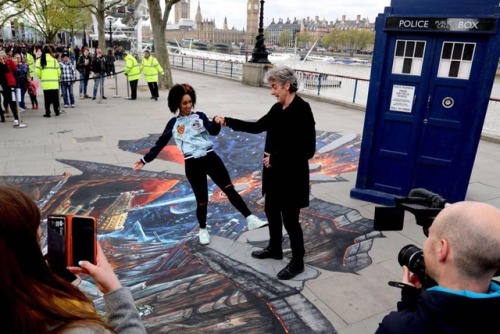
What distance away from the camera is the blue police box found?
14.3 feet

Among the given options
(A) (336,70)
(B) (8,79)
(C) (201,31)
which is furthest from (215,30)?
(B) (8,79)

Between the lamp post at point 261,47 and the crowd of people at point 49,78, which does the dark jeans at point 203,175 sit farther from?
the lamp post at point 261,47

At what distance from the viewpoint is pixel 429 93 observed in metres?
4.67

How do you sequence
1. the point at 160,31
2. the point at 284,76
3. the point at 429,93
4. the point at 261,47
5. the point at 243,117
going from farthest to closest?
the point at 261,47 → the point at 160,31 → the point at 243,117 → the point at 429,93 → the point at 284,76

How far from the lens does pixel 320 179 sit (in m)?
6.23

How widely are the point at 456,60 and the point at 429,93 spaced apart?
1.49ft

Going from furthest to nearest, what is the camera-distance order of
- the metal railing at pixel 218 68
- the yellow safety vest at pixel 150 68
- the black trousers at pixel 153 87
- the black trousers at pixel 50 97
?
the metal railing at pixel 218 68 < the black trousers at pixel 153 87 < the yellow safety vest at pixel 150 68 < the black trousers at pixel 50 97

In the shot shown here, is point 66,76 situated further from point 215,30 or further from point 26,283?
point 215,30

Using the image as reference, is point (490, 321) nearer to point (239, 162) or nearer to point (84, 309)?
point (84, 309)

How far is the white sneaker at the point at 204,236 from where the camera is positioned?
4.04 metres

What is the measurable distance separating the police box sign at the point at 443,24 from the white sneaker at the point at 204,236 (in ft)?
10.6

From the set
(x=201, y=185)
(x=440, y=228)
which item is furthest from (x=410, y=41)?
(x=440, y=228)

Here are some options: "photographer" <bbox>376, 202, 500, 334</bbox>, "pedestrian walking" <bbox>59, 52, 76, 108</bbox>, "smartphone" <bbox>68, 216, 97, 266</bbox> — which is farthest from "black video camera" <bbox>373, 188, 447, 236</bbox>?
"pedestrian walking" <bbox>59, 52, 76, 108</bbox>

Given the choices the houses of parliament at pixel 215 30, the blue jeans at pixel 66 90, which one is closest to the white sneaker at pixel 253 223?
the blue jeans at pixel 66 90
